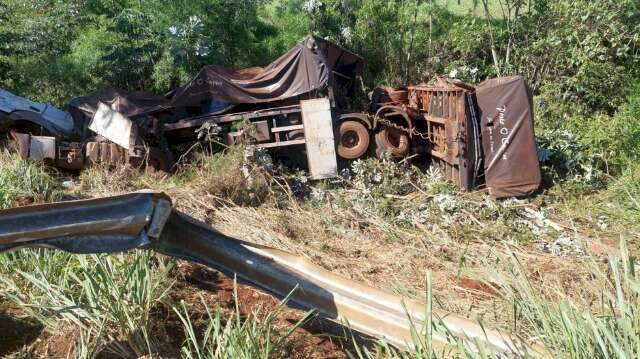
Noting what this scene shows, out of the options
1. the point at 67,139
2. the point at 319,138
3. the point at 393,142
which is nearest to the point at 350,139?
the point at 319,138

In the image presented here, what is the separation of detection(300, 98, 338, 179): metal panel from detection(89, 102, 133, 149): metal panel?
298 cm

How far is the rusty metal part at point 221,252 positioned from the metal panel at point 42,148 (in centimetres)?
655

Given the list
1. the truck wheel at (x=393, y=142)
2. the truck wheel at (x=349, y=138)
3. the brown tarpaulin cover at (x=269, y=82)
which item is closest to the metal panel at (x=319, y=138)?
the truck wheel at (x=349, y=138)

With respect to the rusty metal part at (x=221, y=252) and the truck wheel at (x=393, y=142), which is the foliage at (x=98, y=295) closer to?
the rusty metal part at (x=221, y=252)

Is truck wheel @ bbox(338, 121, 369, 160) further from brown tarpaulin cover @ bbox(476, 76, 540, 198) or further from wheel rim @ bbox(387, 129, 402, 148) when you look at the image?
brown tarpaulin cover @ bbox(476, 76, 540, 198)

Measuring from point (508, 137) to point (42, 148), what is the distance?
6.99 meters

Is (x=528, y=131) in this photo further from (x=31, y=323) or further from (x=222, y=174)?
(x=31, y=323)

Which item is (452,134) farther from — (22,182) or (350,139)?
(22,182)

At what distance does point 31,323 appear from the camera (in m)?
3.66

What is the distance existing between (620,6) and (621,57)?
1099 millimetres

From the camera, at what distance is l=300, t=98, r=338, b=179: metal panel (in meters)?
10.0

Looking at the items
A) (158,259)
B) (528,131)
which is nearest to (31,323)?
(158,259)

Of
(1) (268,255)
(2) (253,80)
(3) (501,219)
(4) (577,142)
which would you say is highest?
(2) (253,80)

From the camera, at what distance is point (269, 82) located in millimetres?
10750
